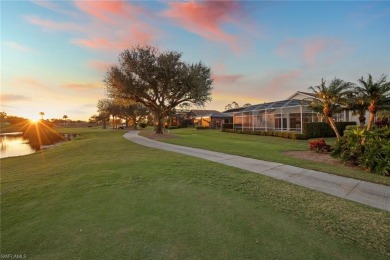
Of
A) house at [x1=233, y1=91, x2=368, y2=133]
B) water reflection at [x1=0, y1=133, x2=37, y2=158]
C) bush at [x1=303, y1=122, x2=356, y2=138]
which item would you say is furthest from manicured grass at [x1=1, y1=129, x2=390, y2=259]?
house at [x1=233, y1=91, x2=368, y2=133]

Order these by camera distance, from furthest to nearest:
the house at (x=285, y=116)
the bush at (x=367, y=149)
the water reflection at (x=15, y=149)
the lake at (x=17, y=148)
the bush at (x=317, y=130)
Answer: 1. the house at (x=285, y=116)
2. the bush at (x=317, y=130)
3. the lake at (x=17, y=148)
4. the water reflection at (x=15, y=149)
5. the bush at (x=367, y=149)

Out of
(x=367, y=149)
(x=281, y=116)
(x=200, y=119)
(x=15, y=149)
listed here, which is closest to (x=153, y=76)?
(x=281, y=116)

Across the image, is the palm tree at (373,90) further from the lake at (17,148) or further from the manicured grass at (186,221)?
the lake at (17,148)

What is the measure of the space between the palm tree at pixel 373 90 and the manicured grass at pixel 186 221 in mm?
11290

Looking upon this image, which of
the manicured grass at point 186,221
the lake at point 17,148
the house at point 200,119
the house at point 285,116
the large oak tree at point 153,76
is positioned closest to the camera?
the manicured grass at point 186,221

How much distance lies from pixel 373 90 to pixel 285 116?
12.8 m

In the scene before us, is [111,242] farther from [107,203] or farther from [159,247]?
[107,203]

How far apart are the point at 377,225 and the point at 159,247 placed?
12.8 feet

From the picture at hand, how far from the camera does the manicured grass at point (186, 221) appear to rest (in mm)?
3127

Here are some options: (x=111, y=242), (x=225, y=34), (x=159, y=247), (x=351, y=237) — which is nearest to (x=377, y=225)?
(x=351, y=237)

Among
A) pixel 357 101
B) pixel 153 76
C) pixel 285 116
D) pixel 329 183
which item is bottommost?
pixel 329 183

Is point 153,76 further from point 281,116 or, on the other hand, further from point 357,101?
point 357,101

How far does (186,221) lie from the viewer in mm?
3990

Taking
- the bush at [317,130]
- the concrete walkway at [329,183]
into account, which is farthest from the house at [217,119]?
the concrete walkway at [329,183]
